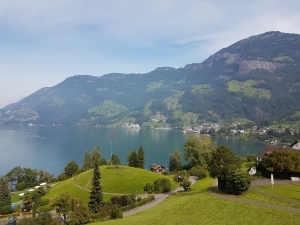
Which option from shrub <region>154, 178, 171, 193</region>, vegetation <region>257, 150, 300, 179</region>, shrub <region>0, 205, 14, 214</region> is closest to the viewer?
vegetation <region>257, 150, 300, 179</region>


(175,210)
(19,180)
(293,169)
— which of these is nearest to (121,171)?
(175,210)

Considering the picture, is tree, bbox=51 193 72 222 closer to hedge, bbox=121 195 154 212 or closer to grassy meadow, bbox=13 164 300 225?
hedge, bbox=121 195 154 212

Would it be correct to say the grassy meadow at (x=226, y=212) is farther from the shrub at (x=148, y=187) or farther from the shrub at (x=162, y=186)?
the shrub at (x=148, y=187)

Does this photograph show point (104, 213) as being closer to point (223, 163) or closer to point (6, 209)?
point (223, 163)

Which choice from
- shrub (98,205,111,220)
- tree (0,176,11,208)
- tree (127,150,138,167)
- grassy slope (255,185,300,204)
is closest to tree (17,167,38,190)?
tree (0,176,11,208)

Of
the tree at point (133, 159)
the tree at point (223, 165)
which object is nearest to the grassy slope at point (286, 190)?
the tree at point (223, 165)

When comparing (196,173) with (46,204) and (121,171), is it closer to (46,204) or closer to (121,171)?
(121,171)

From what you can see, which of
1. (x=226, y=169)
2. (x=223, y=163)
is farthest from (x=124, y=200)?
(x=226, y=169)

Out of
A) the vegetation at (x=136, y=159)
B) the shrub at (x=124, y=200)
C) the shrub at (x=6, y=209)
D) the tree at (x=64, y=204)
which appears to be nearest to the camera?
the tree at (x=64, y=204)

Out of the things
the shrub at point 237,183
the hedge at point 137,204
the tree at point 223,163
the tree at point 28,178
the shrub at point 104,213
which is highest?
the tree at point 223,163

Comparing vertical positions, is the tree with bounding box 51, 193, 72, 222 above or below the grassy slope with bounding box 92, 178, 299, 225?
below

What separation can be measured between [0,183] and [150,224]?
44.2m

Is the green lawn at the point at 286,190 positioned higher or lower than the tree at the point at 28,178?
higher

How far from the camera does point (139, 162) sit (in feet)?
284
